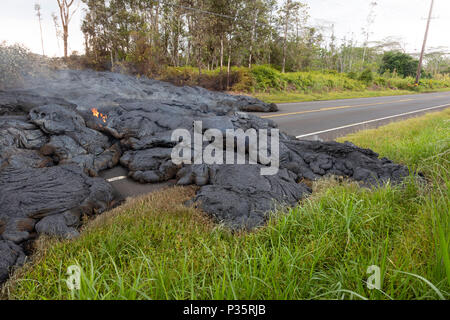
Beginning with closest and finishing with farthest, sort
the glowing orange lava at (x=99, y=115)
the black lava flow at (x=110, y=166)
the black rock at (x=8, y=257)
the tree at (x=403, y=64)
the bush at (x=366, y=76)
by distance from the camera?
the black rock at (x=8, y=257) < the black lava flow at (x=110, y=166) < the glowing orange lava at (x=99, y=115) < the bush at (x=366, y=76) < the tree at (x=403, y=64)

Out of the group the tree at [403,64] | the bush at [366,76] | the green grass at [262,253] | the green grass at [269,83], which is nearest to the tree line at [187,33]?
the green grass at [269,83]

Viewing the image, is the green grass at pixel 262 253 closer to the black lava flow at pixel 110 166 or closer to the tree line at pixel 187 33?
the black lava flow at pixel 110 166

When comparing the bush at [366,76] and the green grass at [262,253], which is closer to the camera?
the green grass at [262,253]

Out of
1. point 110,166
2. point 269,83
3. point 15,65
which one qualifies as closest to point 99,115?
point 110,166

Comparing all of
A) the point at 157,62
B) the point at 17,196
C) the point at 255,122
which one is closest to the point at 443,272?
the point at 17,196

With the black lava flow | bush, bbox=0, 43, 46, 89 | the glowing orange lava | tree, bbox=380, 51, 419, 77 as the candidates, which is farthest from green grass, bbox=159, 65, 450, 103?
tree, bbox=380, 51, 419, 77

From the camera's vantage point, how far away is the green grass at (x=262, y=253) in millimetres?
1682

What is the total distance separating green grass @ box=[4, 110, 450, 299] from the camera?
1682mm

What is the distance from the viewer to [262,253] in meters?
2.36

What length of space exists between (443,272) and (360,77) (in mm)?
32033

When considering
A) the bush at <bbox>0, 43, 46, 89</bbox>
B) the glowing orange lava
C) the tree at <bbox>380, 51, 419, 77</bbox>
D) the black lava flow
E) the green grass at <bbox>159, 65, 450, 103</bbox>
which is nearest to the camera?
the black lava flow

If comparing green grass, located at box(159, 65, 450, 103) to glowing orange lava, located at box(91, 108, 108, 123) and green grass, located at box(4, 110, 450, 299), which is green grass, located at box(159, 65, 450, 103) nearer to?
glowing orange lava, located at box(91, 108, 108, 123)
